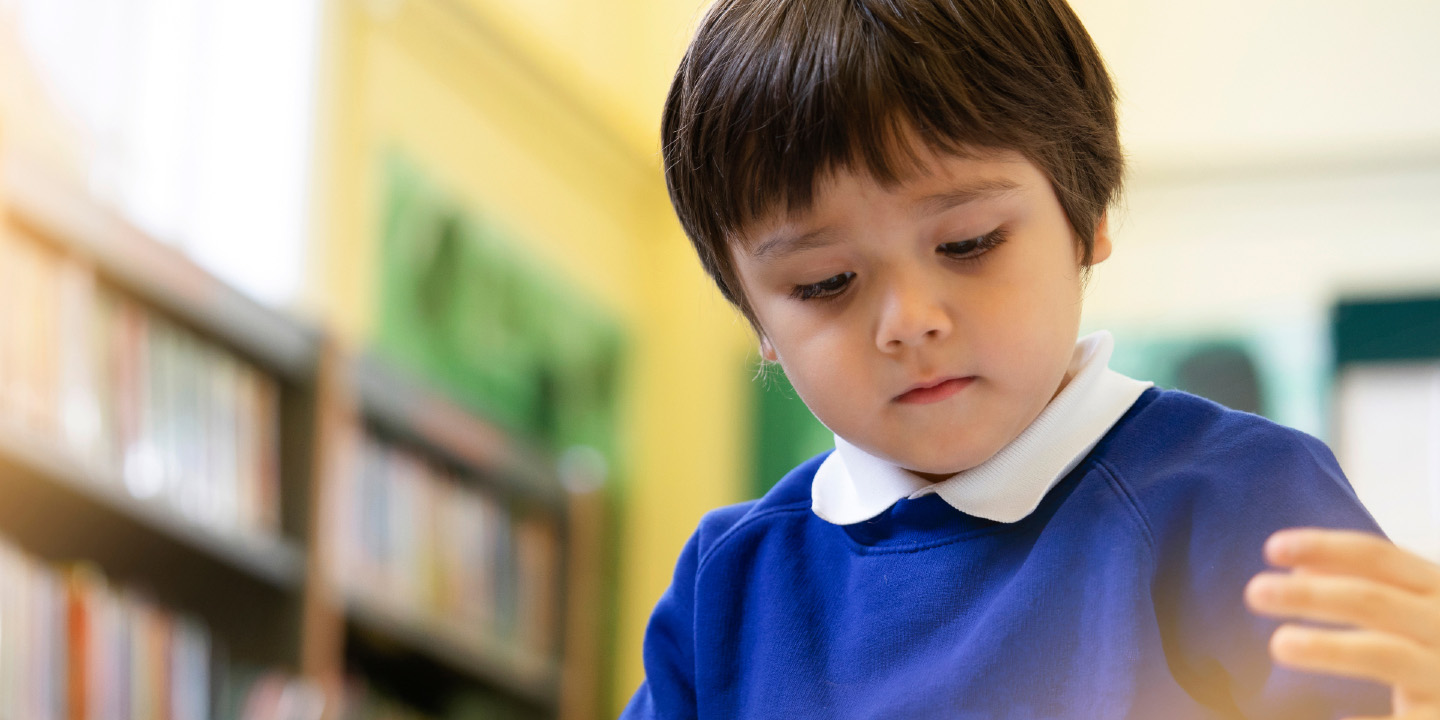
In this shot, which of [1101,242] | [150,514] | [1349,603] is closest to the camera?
[1349,603]

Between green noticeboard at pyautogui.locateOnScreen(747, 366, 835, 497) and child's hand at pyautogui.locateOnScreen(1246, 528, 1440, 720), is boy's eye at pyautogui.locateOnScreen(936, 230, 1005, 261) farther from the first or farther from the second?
green noticeboard at pyautogui.locateOnScreen(747, 366, 835, 497)

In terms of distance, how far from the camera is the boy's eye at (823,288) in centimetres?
69

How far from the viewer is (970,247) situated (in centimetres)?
67

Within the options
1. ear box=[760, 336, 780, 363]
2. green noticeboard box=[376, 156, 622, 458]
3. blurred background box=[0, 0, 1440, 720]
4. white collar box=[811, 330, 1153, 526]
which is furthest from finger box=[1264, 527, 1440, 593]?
green noticeboard box=[376, 156, 622, 458]

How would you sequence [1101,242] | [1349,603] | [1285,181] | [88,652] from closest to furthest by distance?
[1349,603] < [1101,242] < [88,652] < [1285,181]

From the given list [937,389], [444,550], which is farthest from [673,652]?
[444,550]

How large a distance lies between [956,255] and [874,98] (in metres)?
0.09

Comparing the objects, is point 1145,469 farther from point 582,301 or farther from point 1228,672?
point 582,301

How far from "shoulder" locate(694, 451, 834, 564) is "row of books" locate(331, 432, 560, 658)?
6.09 feet

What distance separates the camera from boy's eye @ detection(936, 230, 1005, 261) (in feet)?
2.19

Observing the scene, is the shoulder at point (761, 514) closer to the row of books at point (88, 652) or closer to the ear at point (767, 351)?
the ear at point (767, 351)

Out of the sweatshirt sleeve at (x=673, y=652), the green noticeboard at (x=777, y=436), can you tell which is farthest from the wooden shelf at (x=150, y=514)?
the green noticeboard at (x=777, y=436)

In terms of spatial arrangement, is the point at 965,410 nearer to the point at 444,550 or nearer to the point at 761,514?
the point at 761,514

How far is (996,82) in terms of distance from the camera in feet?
2.26
